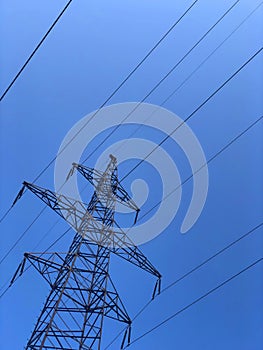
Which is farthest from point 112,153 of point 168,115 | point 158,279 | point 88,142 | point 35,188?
point 158,279

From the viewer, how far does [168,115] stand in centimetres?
934

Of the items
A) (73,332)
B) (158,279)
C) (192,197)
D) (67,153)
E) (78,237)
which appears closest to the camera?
(73,332)

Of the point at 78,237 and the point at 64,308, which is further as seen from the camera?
the point at 78,237

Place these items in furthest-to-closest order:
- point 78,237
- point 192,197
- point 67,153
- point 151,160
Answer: point 67,153 < point 192,197 < point 151,160 < point 78,237

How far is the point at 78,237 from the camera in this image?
315 inches

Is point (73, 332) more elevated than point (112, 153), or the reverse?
point (112, 153)

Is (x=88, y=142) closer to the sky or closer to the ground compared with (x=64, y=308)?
closer to the sky

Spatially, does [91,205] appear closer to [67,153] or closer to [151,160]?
[151,160]

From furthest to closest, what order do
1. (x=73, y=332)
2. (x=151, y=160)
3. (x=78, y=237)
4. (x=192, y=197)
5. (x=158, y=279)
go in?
(x=192, y=197)
(x=151, y=160)
(x=158, y=279)
(x=78, y=237)
(x=73, y=332)

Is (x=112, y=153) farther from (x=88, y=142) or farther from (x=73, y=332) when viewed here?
(x=73, y=332)

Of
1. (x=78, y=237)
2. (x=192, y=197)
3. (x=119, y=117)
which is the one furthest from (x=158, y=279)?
(x=119, y=117)

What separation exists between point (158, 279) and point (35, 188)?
11.9ft

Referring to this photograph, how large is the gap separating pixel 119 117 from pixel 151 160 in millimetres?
1449

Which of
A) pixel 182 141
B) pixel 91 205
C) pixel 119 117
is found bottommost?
pixel 91 205
